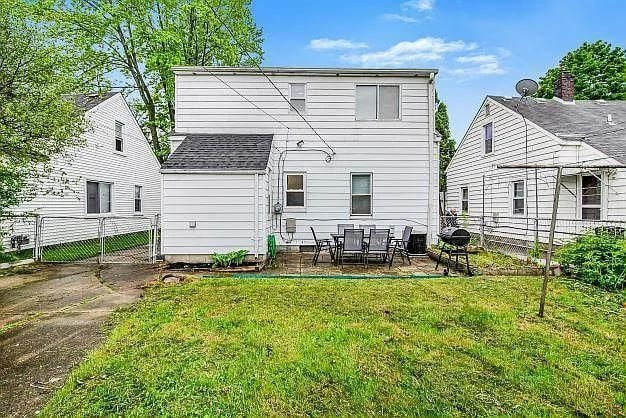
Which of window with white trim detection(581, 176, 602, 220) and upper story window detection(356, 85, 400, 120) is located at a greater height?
upper story window detection(356, 85, 400, 120)

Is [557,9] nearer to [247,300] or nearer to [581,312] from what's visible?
[581,312]

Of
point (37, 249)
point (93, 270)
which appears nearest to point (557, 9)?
point (93, 270)

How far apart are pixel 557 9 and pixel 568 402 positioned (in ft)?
36.9

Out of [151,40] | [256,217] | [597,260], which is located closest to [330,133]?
[256,217]

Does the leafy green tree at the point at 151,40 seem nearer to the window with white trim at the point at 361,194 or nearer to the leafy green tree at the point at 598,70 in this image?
the window with white trim at the point at 361,194

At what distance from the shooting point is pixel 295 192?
11.4 meters

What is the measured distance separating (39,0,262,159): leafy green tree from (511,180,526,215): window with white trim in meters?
11.4

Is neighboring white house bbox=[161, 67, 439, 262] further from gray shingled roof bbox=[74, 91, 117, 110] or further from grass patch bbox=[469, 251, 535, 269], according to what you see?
gray shingled roof bbox=[74, 91, 117, 110]

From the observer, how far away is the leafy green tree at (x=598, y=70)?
1051 inches

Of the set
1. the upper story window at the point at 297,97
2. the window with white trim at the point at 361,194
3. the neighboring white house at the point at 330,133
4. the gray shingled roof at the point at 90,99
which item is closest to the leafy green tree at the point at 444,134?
the neighboring white house at the point at 330,133

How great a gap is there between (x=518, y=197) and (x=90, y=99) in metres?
17.0

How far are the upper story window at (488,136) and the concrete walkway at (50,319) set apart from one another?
13.0 meters

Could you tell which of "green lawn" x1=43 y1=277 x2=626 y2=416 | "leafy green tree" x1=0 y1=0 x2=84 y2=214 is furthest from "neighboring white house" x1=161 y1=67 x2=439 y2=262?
"green lawn" x1=43 y1=277 x2=626 y2=416

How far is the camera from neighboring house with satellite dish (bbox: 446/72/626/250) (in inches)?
419
